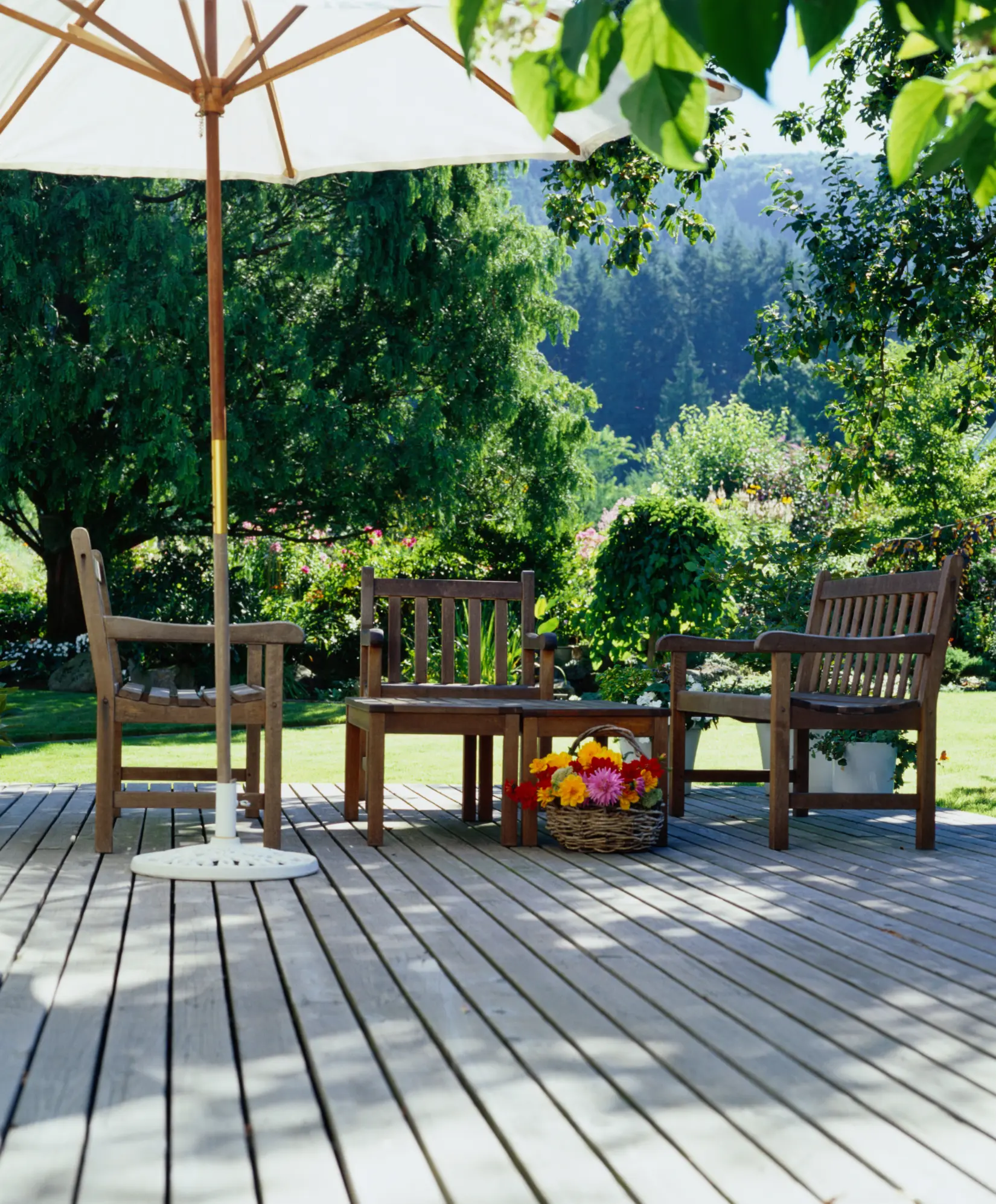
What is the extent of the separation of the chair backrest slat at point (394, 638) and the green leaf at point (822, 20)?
4.50m

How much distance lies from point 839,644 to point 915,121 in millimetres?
3688

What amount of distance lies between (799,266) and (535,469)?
7.83 metres

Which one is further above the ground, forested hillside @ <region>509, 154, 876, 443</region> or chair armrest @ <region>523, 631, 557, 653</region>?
forested hillside @ <region>509, 154, 876, 443</region>

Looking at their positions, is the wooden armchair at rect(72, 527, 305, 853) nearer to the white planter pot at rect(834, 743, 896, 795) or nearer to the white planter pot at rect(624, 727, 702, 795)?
the white planter pot at rect(624, 727, 702, 795)

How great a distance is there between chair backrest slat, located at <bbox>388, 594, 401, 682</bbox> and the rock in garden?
727 cm

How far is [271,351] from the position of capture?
11766 millimetres

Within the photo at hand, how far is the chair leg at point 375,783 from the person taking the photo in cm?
422

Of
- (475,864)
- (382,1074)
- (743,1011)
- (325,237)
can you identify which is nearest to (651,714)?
(475,864)

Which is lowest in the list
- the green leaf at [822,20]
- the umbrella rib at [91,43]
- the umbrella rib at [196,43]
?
the green leaf at [822,20]

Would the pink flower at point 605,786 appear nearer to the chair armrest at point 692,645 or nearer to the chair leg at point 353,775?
the chair armrest at point 692,645

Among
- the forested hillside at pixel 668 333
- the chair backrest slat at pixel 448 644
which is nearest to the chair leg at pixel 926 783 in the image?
the chair backrest slat at pixel 448 644

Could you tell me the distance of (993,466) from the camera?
59.1 ft

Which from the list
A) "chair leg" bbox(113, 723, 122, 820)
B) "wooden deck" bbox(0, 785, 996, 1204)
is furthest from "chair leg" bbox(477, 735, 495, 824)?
"chair leg" bbox(113, 723, 122, 820)

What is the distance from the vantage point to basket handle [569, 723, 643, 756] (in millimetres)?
4402
